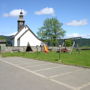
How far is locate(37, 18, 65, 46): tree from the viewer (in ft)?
191

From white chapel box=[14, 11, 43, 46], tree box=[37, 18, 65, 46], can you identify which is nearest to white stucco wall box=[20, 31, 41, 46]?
white chapel box=[14, 11, 43, 46]

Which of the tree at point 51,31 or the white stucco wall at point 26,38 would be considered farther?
the tree at point 51,31

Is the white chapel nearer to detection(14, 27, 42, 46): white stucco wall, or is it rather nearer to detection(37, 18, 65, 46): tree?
detection(14, 27, 42, 46): white stucco wall

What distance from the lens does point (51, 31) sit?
58.8 metres

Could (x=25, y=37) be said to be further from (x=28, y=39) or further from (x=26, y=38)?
(x=28, y=39)

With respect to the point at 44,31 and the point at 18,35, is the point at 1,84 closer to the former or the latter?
the point at 18,35

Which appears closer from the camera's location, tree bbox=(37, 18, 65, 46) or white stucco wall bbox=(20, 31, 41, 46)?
white stucco wall bbox=(20, 31, 41, 46)

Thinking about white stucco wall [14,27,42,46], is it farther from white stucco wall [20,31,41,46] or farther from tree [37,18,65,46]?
tree [37,18,65,46]

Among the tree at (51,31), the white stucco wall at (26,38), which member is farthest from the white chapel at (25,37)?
the tree at (51,31)

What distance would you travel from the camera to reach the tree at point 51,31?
58250 mm

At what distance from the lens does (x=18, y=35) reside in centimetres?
4344

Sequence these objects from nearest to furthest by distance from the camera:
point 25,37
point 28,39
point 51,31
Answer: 1. point 25,37
2. point 28,39
3. point 51,31

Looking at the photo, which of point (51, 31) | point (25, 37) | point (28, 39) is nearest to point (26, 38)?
point (25, 37)

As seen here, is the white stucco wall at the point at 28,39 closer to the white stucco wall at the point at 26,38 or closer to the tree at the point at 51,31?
the white stucco wall at the point at 26,38
